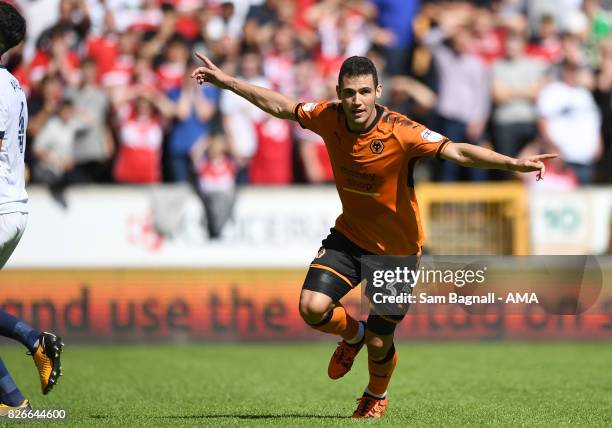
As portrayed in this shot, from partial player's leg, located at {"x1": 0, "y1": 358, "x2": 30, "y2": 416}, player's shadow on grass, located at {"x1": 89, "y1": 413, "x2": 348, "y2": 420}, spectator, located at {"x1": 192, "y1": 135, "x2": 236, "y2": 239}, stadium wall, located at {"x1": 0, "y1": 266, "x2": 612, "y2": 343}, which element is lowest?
stadium wall, located at {"x1": 0, "y1": 266, "x2": 612, "y2": 343}

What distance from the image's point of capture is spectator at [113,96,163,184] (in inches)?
636

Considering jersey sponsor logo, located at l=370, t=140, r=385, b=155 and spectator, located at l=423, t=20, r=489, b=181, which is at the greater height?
spectator, located at l=423, t=20, r=489, b=181

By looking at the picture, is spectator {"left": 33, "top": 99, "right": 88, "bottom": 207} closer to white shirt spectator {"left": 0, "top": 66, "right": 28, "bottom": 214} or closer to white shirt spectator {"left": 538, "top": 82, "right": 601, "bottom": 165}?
white shirt spectator {"left": 538, "top": 82, "right": 601, "bottom": 165}

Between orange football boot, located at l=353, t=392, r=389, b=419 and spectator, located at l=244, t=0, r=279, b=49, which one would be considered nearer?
orange football boot, located at l=353, t=392, r=389, b=419

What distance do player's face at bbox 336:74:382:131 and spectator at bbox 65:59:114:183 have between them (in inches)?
338

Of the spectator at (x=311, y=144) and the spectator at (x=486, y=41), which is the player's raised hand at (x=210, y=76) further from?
the spectator at (x=486, y=41)

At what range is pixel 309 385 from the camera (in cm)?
1113

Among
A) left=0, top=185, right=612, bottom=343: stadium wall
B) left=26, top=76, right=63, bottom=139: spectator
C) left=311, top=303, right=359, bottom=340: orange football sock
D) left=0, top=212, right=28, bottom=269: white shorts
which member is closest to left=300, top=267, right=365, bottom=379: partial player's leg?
left=311, top=303, right=359, bottom=340: orange football sock

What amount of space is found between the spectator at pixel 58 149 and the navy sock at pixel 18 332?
7.98 m

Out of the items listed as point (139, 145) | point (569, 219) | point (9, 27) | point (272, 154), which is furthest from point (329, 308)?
point (139, 145)

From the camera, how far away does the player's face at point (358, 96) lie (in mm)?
8120

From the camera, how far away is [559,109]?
16625 mm

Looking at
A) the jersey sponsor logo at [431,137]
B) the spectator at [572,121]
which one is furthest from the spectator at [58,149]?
the jersey sponsor logo at [431,137]

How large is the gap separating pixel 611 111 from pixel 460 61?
7.85 feet
